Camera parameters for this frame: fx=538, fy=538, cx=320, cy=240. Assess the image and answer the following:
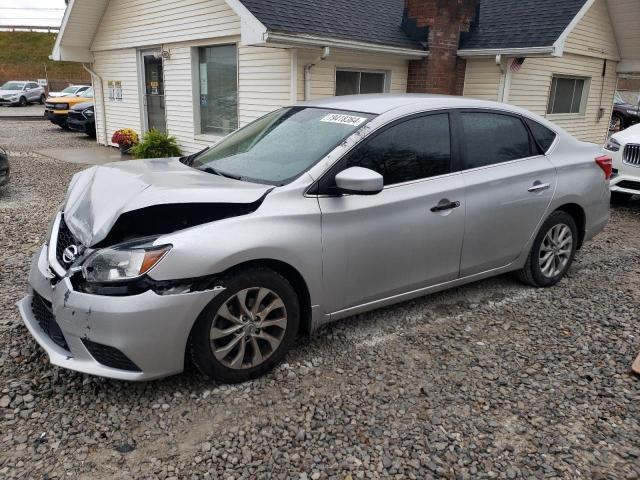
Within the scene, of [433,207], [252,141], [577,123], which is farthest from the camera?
[577,123]

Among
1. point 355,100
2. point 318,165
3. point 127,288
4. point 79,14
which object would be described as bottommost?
point 127,288

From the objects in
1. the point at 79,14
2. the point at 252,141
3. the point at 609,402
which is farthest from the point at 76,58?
the point at 609,402

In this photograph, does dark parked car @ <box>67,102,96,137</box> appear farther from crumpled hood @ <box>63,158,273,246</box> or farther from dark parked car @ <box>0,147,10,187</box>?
crumpled hood @ <box>63,158,273,246</box>

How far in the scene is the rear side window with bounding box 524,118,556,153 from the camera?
446 cm

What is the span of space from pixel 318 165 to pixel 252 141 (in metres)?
Answer: 0.88

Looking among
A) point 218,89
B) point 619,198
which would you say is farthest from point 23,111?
point 619,198

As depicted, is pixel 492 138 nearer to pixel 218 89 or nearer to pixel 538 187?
pixel 538 187

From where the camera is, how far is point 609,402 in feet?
10.3

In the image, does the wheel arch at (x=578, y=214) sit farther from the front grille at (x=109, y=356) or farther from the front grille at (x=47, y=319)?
the front grille at (x=47, y=319)

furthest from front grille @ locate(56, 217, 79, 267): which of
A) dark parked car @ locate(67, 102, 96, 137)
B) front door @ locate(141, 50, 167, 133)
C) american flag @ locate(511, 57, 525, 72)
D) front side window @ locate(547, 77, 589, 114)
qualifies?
dark parked car @ locate(67, 102, 96, 137)

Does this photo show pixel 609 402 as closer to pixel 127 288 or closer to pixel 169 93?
pixel 127 288

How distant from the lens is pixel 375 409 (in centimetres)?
298

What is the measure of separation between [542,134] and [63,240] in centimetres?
375

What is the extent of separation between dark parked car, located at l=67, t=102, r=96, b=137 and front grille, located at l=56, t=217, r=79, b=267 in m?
14.9
